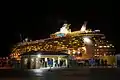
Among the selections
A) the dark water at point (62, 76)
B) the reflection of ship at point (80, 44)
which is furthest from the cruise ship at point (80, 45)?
the dark water at point (62, 76)

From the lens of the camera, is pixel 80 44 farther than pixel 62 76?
Yes

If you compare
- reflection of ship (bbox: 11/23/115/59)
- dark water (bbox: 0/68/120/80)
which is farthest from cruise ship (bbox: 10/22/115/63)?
dark water (bbox: 0/68/120/80)

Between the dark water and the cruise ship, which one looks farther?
the cruise ship

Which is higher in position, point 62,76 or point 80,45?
point 80,45

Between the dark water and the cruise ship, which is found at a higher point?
the cruise ship

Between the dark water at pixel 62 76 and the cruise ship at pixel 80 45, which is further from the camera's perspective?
the cruise ship at pixel 80 45

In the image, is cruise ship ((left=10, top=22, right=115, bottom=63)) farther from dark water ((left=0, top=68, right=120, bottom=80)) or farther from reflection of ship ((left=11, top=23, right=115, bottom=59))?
dark water ((left=0, top=68, right=120, bottom=80))

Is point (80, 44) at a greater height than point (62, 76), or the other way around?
point (80, 44)

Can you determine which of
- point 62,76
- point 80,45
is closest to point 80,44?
point 80,45

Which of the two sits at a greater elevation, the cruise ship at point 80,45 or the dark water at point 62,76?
the cruise ship at point 80,45

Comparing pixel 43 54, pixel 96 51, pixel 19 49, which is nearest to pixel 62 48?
pixel 96 51

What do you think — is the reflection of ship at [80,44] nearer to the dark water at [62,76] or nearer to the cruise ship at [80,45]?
the cruise ship at [80,45]

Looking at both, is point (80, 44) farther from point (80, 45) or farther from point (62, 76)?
point (62, 76)

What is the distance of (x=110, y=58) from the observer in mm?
78750
